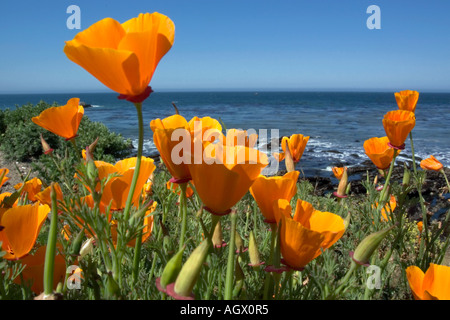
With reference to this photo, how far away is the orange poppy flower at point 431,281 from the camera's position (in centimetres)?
77

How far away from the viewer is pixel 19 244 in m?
0.76

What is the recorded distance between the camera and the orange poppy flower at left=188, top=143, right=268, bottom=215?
635 mm

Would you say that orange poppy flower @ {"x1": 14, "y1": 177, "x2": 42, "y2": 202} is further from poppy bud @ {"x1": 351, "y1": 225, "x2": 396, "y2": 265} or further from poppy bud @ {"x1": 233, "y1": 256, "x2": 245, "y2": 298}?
poppy bud @ {"x1": 351, "y1": 225, "x2": 396, "y2": 265}

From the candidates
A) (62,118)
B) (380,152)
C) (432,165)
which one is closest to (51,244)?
(62,118)

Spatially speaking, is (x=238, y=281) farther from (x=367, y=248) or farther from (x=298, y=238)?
(x=367, y=248)

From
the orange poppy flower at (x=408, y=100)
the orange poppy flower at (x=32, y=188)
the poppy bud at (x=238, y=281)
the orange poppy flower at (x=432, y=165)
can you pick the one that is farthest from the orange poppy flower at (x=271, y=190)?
the orange poppy flower at (x=432, y=165)

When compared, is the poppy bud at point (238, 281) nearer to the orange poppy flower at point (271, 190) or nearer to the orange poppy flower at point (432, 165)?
the orange poppy flower at point (271, 190)

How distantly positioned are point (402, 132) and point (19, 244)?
1524mm

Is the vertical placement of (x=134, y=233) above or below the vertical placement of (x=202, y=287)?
above
